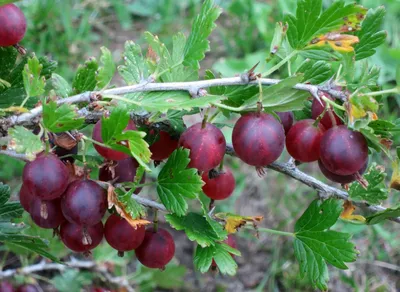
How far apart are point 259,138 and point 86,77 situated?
1.28ft

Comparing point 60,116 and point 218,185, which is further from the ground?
point 60,116

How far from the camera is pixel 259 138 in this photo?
0.93 metres

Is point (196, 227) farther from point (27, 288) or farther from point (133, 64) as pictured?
point (27, 288)

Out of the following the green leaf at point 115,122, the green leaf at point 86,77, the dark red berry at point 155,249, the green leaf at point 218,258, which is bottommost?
the dark red berry at point 155,249

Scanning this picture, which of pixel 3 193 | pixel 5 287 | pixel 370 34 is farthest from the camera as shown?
pixel 5 287

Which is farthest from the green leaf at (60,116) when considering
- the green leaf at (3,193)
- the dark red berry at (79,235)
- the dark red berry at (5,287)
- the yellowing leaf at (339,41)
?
the dark red berry at (5,287)

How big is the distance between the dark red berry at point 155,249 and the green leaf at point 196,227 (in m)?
0.09

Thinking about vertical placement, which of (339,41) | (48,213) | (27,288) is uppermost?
(339,41)

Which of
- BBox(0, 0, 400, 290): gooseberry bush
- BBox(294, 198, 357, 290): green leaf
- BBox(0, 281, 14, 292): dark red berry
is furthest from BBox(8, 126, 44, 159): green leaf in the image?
BBox(0, 281, 14, 292): dark red berry

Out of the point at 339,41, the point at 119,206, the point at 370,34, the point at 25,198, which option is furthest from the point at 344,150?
the point at 25,198

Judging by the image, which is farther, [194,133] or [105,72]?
[105,72]

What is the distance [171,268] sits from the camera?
6.93ft

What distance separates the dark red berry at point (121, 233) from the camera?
109cm

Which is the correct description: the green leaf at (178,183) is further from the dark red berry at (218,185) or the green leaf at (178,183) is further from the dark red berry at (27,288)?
the dark red berry at (27,288)
